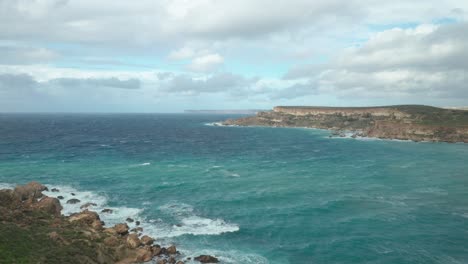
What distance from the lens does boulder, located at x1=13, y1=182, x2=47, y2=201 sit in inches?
2425

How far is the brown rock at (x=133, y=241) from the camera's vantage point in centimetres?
4306

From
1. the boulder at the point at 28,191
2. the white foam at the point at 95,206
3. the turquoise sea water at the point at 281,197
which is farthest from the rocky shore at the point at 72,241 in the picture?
the boulder at the point at 28,191

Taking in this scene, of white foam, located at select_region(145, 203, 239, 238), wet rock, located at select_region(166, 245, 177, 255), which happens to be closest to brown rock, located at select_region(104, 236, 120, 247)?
white foam, located at select_region(145, 203, 239, 238)

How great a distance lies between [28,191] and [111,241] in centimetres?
3093

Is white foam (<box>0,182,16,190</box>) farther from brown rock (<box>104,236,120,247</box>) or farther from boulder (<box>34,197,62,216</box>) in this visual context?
brown rock (<box>104,236,120,247</box>)

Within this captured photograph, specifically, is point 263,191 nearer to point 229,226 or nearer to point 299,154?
point 229,226

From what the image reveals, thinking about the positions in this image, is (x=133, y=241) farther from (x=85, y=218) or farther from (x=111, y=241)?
(x=85, y=218)

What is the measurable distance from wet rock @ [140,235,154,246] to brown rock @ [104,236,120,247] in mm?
3117

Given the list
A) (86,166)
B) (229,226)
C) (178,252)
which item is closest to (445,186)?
(229,226)

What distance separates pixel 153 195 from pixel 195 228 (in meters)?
20.1

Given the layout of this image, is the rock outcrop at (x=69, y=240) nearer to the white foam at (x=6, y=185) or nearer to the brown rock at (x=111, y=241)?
the brown rock at (x=111, y=241)

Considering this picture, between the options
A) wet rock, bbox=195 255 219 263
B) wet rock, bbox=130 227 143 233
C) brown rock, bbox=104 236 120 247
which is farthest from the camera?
wet rock, bbox=130 227 143 233

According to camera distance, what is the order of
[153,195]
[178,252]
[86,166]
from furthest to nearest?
[86,166] < [153,195] < [178,252]

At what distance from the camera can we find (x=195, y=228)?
50.4 meters
